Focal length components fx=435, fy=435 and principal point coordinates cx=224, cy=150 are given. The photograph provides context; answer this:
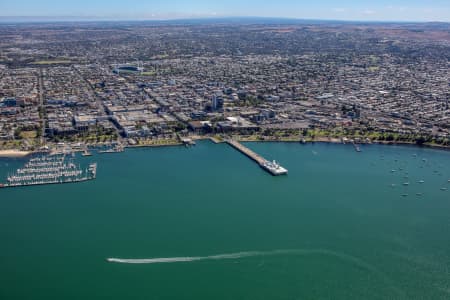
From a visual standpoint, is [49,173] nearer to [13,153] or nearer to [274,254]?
[13,153]

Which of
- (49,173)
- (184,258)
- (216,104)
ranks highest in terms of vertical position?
(216,104)

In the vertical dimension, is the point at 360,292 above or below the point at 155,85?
below

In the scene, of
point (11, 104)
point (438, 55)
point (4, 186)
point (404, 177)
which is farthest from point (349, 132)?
point (438, 55)

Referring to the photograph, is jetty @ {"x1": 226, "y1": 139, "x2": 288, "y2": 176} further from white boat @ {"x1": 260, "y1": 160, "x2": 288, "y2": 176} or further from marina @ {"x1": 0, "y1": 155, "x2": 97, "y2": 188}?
marina @ {"x1": 0, "y1": 155, "x2": 97, "y2": 188}

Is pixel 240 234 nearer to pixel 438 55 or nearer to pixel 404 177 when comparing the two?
pixel 404 177

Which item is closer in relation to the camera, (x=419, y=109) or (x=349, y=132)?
(x=349, y=132)

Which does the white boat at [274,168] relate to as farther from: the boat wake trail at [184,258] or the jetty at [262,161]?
the boat wake trail at [184,258]

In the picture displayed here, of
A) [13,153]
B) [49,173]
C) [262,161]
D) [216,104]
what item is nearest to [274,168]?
[262,161]

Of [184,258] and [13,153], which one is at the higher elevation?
[13,153]
